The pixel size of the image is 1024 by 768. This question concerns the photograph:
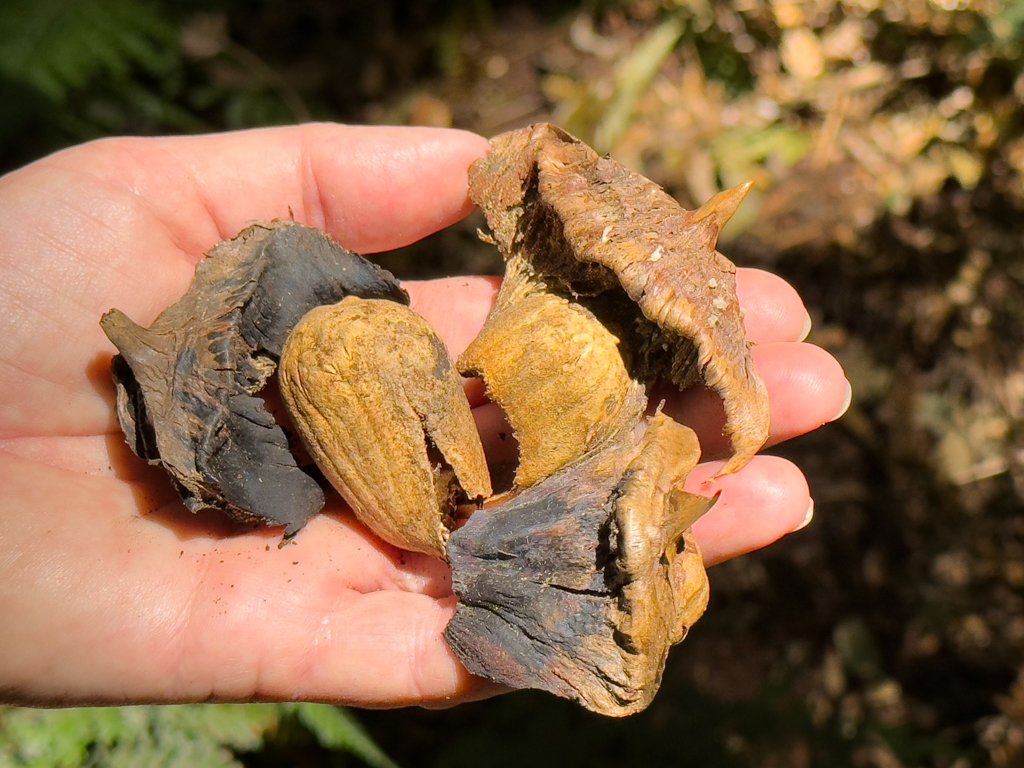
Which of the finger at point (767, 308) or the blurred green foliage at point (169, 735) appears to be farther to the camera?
the finger at point (767, 308)

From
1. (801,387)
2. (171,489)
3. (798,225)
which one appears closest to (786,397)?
(801,387)

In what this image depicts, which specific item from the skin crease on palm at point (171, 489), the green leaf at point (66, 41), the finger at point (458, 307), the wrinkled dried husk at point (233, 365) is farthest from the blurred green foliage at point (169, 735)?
the green leaf at point (66, 41)

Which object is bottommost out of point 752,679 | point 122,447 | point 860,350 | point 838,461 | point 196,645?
point 752,679

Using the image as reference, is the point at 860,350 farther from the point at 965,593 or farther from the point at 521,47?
the point at 521,47

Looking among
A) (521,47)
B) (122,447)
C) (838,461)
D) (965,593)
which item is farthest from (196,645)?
(521,47)

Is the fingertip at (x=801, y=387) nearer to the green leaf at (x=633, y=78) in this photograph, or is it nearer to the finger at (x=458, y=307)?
the finger at (x=458, y=307)

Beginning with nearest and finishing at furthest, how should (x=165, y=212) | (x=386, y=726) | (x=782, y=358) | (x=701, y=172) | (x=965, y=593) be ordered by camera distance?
1. (x=782, y=358)
2. (x=165, y=212)
3. (x=386, y=726)
4. (x=965, y=593)
5. (x=701, y=172)

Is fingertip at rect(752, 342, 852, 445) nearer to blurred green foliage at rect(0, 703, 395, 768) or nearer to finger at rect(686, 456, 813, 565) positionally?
finger at rect(686, 456, 813, 565)
